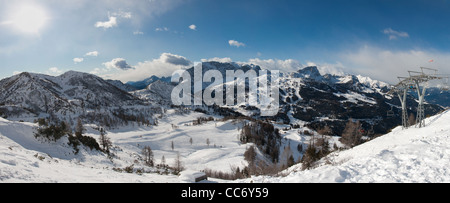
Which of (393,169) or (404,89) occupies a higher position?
(404,89)

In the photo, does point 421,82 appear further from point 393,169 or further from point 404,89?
point 393,169

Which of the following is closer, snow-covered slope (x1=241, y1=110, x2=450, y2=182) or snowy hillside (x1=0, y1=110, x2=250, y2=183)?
snow-covered slope (x1=241, y1=110, x2=450, y2=182)

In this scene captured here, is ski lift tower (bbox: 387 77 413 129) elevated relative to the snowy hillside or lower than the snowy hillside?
elevated

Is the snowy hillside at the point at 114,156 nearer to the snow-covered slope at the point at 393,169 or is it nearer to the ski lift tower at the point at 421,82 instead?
the snow-covered slope at the point at 393,169

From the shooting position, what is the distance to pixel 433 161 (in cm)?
1250

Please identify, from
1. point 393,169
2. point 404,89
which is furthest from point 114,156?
point 404,89

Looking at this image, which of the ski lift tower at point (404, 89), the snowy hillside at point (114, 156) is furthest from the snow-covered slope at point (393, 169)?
the ski lift tower at point (404, 89)

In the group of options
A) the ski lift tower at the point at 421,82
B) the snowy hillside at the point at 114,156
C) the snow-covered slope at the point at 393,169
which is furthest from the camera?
the ski lift tower at the point at 421,82

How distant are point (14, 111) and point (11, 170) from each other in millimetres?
208909

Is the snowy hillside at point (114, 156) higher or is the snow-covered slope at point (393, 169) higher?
the snow-covered slope at point (393, 169)

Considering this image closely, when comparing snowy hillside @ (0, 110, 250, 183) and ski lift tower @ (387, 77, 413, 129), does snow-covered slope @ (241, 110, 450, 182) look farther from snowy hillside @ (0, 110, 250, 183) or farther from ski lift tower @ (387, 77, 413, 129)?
ski lift tower @ (387, 77, 413, 129)

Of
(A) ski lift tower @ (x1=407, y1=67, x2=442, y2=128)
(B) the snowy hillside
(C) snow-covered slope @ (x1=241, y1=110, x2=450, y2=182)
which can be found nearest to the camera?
(C) snow-covered slope @ (x1=241, y1=110, x2=450, y2=182)

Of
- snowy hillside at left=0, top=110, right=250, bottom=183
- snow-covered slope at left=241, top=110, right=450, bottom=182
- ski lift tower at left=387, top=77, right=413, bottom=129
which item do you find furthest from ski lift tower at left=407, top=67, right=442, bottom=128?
snowy hillside at left=0, top=110, right=250, bottom=183

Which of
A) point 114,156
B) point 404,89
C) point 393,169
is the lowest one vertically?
point 114,156
